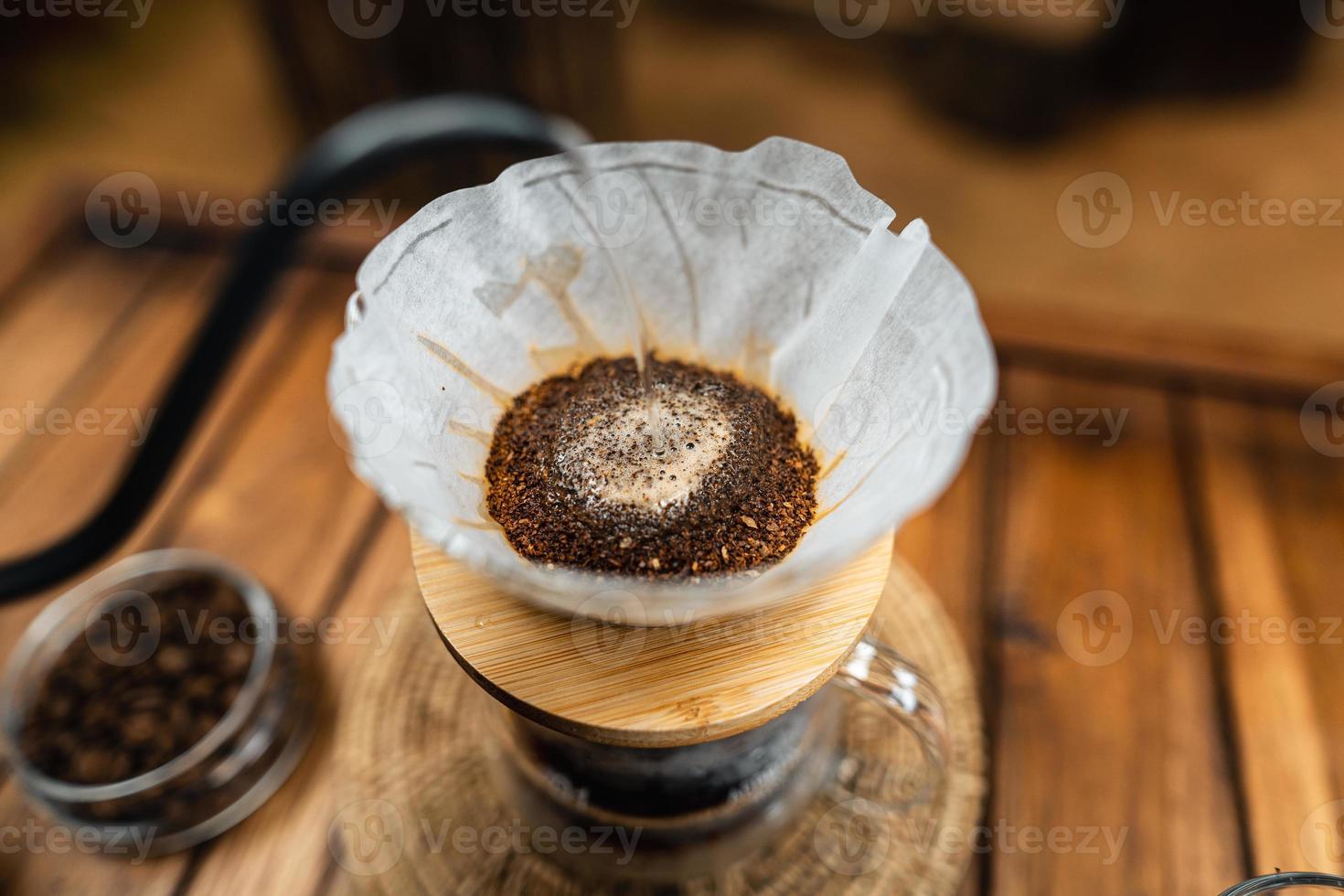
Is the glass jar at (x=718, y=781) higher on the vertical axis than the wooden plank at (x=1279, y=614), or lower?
higher

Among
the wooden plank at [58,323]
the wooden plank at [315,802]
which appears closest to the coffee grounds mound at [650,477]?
the wooden plank at [315,802]

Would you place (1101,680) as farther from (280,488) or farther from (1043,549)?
(280,488)

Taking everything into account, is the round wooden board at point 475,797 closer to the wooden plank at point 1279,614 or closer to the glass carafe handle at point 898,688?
the glass carafe handle at point 898,688

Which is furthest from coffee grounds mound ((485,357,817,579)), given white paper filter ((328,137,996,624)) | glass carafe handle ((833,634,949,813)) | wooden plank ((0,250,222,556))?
wooden plank ((0,250,222,556))

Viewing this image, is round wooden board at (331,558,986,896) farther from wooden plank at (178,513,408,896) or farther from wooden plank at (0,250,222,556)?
wooden plank at (0,250,222,556)

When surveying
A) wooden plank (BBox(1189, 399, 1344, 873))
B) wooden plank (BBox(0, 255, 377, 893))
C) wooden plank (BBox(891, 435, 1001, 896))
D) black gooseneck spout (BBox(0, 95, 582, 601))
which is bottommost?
wooden plank (BBox(1189, 399, 1344, 873))
